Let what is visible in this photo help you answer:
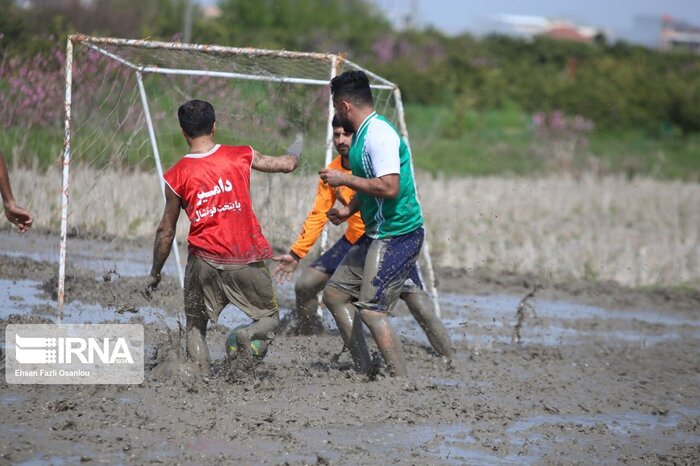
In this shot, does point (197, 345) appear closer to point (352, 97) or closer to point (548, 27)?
point (352, 97)

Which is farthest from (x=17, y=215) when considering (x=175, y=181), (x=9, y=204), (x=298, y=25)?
(x=298, y=25)

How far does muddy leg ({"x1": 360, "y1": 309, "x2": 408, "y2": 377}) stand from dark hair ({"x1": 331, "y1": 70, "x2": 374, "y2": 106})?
1442 mm

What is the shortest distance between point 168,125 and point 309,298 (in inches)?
139

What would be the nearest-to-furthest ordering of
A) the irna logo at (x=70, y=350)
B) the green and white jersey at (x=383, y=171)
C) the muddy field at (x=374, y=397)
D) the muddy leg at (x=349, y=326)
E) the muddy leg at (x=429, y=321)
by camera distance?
the muddy field at (x=374, y=397) < the green and white jersey at (x=383, y=171) < the irna logo at (x=70, y=350) < the muddy leg at (x=349, y=326) < the muddy leg at (x=429, y=321)

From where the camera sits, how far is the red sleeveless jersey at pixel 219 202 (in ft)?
21.8

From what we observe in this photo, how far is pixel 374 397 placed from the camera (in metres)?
7.02

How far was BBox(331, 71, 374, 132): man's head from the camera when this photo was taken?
273 inches

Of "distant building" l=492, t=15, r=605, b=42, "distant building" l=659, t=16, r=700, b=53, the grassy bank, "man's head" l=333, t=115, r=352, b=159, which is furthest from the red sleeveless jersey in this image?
"distant building" l=659, t=16, r=700, b=53

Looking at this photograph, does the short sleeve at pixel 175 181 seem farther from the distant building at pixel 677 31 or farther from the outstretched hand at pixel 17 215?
the distant building at pixel 677 31

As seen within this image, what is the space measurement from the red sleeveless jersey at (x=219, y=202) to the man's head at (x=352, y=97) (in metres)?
0.70

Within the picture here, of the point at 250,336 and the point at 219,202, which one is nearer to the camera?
the point at 219,202

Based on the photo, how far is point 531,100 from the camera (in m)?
33.9

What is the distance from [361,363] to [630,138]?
25816mm

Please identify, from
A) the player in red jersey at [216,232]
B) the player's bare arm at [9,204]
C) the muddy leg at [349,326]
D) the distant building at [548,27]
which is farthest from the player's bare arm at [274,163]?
the distant building at [548,27]
